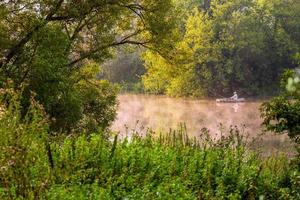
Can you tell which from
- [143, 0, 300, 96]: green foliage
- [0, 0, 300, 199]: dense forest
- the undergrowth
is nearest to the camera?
the undergrowth

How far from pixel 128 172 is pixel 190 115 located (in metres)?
29.0

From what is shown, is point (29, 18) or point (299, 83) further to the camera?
point (29, 18)

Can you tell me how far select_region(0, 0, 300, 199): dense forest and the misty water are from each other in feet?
26.4

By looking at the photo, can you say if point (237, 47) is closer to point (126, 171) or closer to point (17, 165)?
point (126, 171)

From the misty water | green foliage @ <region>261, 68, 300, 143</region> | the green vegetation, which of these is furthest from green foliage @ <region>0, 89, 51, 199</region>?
the green vegetation

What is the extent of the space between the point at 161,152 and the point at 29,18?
717cm

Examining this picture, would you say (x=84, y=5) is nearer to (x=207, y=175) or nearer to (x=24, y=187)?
(x=207, y=175)

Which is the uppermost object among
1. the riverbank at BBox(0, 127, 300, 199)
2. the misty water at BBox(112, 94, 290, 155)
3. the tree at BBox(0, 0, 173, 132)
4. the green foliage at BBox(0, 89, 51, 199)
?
the tree at BBox(0, 0, 173, 132)

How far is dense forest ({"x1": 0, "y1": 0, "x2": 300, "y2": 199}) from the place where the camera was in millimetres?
6074

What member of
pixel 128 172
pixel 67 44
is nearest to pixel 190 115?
pixel 67 44

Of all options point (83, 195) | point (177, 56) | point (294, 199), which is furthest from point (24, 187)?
point (177, 56)

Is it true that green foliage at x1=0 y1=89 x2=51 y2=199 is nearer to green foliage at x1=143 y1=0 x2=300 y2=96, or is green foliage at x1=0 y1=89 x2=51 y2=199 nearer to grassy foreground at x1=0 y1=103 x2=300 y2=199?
grassy foreground at x1=0 y1=103 x2=300 y2=199

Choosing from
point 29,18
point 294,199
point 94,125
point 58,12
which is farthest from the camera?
point 94,125

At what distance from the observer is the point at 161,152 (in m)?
8.82
